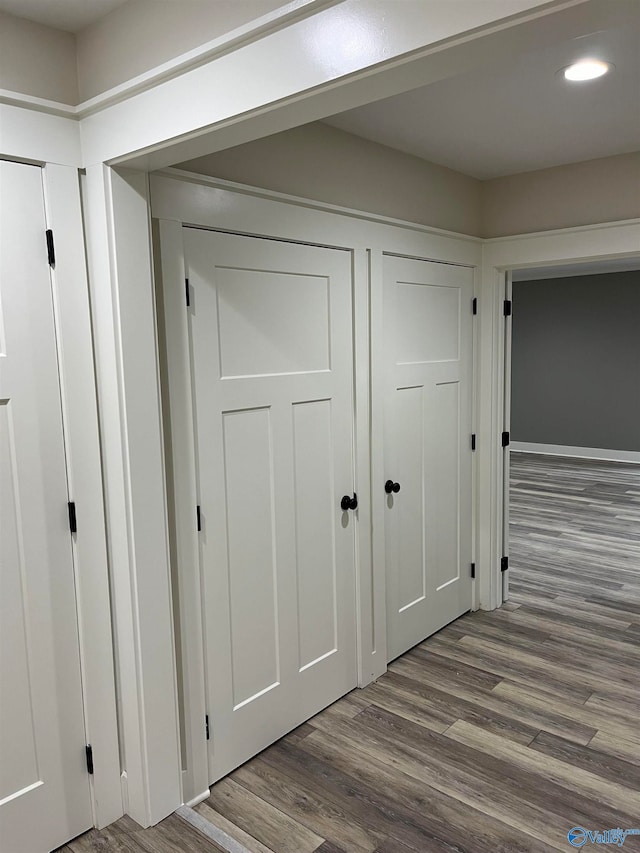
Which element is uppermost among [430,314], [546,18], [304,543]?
[546,18]

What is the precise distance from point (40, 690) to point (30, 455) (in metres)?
0.72

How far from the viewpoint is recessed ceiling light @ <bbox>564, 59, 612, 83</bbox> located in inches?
85.0

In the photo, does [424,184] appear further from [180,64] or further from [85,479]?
[85,479]

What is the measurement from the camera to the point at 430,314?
333cm

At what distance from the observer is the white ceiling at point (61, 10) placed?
1712 mm

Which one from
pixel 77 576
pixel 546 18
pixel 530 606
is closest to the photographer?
pixel 546 18

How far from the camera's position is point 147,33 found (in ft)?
5.57

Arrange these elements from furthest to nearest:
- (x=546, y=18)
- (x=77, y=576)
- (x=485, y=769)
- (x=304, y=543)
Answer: (x=304, y=543)
(x=485, y=769)
(x=77, y=576)
(x=546, y=18)

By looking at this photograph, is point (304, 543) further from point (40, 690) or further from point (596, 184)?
point (596, 184)

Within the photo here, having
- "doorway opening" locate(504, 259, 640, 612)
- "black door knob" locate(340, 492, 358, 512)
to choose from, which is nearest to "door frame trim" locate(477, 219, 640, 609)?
"black door knob" locate(340, 492, 358, 512)

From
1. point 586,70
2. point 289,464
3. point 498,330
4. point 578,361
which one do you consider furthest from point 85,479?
point 578,361

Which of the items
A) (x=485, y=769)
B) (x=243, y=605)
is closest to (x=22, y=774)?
(x=243, y=605)

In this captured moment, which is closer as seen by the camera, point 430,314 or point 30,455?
point 30,455

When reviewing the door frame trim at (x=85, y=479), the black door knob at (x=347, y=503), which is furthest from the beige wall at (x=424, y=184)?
the black door knob at (x=347, y=503)
